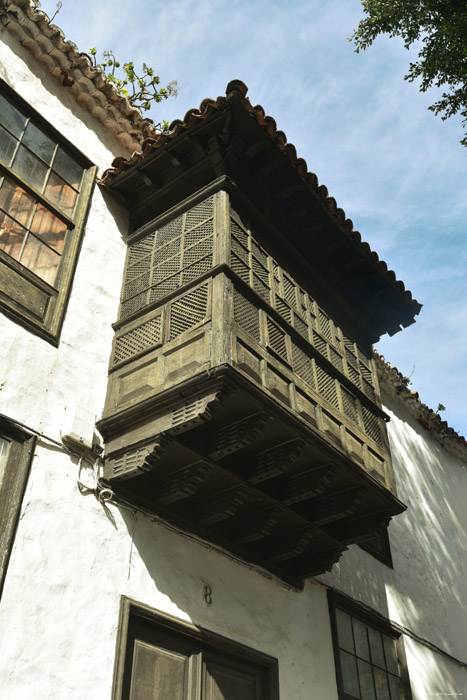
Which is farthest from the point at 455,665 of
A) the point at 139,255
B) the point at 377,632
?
the point at 139,255

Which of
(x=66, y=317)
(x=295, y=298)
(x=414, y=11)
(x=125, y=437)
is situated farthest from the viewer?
(x=295, y=298)

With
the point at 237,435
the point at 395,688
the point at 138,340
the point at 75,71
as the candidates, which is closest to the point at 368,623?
the point at 395,688

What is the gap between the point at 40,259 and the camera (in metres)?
6.50

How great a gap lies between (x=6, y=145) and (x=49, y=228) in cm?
93

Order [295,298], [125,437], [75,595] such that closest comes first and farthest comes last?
1. [75,595]
2. [125,437]
3. [295,298]

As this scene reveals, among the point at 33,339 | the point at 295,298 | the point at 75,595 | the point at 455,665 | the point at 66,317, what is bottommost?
the point at 75,595

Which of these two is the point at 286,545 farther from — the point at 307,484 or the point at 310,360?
the point at 310,360

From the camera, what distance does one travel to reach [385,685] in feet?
25.5

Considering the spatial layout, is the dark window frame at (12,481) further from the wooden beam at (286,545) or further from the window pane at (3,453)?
the wooden beam at (286,545)

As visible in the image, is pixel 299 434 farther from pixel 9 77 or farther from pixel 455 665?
pixel 455 665

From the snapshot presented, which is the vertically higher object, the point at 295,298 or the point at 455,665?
the point at 295,298

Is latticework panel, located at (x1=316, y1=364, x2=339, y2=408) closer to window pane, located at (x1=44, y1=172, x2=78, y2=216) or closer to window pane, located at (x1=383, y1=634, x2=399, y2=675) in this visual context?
window pane, located at (x1=44, y1=172, x2=78, y2=216)

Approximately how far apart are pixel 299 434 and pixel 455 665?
5.52 m

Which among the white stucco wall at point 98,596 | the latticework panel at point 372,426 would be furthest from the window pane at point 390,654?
the latticework panel at point 372,426
